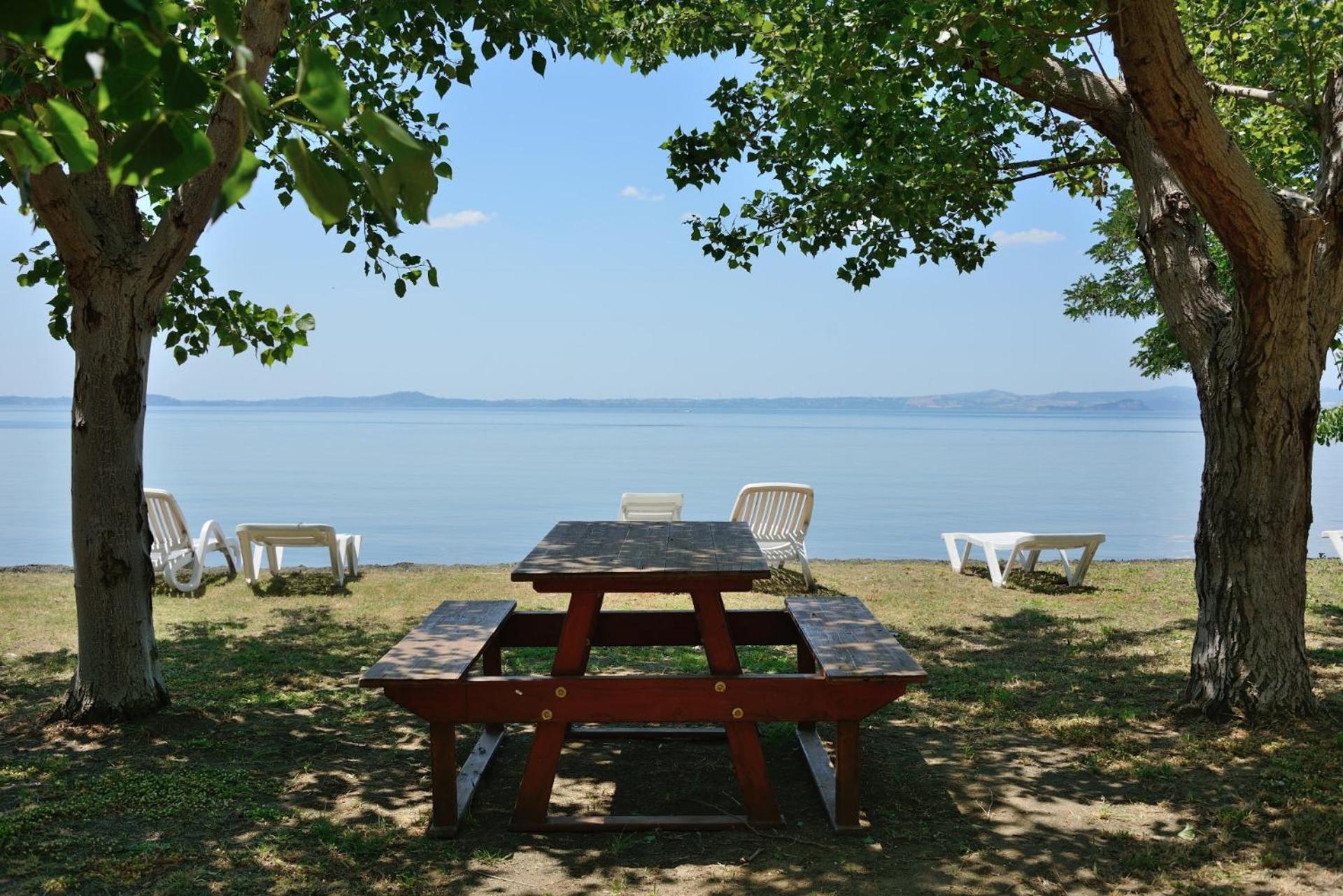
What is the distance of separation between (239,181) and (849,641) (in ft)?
13.2

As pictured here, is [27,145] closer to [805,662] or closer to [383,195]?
[383,195]

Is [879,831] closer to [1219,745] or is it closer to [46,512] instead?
[1219,745]

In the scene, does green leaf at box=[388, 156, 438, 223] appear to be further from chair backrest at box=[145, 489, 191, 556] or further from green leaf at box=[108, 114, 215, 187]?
chair backrest at box=[145, 489, 191, 556]

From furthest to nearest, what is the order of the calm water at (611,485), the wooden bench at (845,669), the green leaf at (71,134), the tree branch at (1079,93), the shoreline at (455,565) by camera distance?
the calm water at (611,485), the shoreline at (455,565), the tree branch at (1079,93), the wooden bench at (845,669), the green leaf at (71,134)

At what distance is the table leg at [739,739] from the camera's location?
14.5ft

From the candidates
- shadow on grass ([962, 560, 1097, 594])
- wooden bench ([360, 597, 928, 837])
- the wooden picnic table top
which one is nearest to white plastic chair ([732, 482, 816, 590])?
shadow on grass ([962, 560, 1097, 594])

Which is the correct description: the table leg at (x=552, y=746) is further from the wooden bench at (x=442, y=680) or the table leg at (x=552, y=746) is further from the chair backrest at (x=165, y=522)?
the chair backrest at (x=165, y=522)

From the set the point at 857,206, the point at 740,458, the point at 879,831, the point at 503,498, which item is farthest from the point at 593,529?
the point at 740,458

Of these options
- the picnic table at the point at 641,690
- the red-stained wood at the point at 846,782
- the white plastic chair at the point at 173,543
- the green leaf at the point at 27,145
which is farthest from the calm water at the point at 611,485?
the green leaf at the point at 27,145

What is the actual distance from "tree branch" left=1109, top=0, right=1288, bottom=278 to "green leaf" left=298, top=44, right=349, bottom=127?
15.3 feet

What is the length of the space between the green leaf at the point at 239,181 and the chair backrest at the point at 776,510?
369 inches

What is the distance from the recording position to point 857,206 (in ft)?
24.6

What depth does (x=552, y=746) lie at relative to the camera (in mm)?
4426

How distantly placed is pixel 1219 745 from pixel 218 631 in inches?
267
